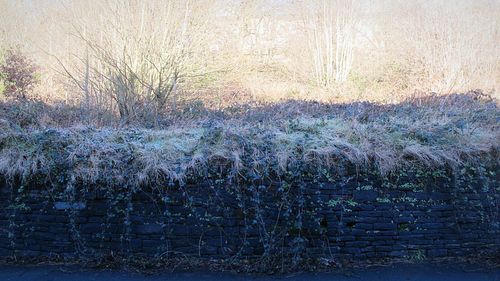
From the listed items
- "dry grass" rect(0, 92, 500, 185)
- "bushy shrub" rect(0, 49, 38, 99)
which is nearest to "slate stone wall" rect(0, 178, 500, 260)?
"dry grass" rect(0, 92, 500, 185)

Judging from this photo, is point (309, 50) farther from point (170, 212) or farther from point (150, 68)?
point (170, 212)

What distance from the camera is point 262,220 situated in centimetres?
535

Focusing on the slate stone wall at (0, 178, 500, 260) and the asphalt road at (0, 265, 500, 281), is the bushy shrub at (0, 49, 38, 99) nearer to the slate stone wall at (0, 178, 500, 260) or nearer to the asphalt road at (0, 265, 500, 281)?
the slate stone wall at (0, 178, 500, 260)

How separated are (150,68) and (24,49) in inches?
298

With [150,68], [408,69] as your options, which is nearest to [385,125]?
[150,68]

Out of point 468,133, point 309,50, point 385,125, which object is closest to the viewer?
point 468,133

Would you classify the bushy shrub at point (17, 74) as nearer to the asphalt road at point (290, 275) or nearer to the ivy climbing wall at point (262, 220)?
the ivy climbing wall at point (262, 220)

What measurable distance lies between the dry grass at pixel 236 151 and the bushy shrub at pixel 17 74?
794 centimetres

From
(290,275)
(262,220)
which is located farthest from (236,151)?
(290,275)

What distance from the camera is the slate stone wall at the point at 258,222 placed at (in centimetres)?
538

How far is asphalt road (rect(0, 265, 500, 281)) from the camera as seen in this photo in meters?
4.93

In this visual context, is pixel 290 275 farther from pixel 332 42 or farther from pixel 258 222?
pixel 332 42

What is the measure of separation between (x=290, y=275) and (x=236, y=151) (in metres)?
1.80

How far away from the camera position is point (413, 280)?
191 inches
